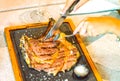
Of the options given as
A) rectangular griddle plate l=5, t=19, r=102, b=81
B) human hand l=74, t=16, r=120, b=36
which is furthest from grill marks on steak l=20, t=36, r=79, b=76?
human hand l=74, t=16, r=120, b=36

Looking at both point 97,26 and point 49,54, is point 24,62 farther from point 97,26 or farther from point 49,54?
point 97,26

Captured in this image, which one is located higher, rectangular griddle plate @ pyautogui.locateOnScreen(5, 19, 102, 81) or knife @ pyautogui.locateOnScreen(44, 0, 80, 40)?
knife @ pyautogui.locateOnScreen(44, 0, 80, 40)

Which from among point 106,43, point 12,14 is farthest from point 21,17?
point 106,43

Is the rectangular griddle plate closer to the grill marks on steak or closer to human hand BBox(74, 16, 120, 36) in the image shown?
the grill marks on steak

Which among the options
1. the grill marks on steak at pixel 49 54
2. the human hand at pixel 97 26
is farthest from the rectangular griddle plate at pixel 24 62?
the human hand at pixel 97 26

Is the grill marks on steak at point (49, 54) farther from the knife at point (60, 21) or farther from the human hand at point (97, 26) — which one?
the human hand at point (97, 26)
